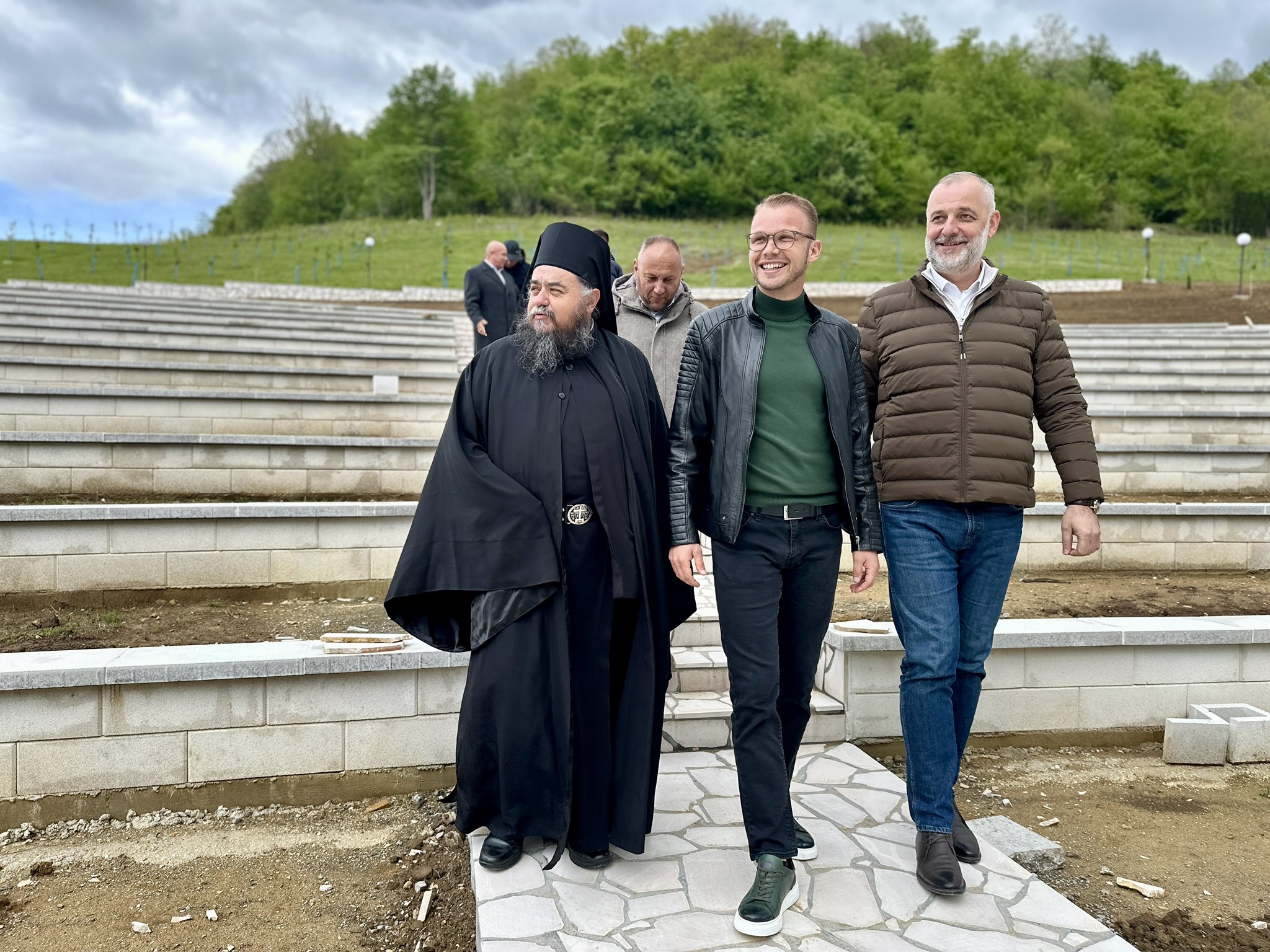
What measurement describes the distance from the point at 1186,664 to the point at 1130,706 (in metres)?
0.34

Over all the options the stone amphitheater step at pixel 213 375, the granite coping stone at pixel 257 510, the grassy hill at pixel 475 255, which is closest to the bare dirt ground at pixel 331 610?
the granite coping stone at pixel 257 510

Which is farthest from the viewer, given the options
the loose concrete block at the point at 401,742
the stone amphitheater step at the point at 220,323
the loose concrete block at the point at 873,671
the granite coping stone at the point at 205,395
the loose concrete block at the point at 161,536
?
the stone amphitheater step at the point at 220,323

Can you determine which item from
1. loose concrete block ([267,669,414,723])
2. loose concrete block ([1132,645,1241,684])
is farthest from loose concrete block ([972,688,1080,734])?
loose concrete block ([267,669,414,723])

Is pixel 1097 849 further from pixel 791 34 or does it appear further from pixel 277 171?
pixel 791 34

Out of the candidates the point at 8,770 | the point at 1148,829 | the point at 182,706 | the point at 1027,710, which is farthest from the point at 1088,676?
the point at 8,770

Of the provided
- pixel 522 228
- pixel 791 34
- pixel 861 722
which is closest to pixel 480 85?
pixel 791 34

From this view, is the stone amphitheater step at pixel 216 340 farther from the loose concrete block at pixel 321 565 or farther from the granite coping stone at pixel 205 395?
the loose concrete block at pixel 321 565

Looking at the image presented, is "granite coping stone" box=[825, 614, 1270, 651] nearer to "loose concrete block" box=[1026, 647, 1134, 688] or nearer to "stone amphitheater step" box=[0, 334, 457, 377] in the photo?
"loose concrete block" box=[1026, 647, 1134, 688]

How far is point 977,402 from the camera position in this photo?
322cm

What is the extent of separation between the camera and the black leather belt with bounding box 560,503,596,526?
333cm

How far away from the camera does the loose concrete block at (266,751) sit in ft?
12.9

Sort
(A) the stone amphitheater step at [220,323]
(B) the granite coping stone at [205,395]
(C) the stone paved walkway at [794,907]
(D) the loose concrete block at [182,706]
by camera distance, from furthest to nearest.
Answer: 1. (A) the stone amphitheater step at [220,323]
2. (B) the granite coping stone at [205,395]
3. (D) the loose concrete block at [182,706]
4. (C) the stone paved walkway at [794,907]

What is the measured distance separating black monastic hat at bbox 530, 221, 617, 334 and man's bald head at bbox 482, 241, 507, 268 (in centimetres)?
684

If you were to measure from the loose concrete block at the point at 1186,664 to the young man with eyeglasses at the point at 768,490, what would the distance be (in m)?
2.40
